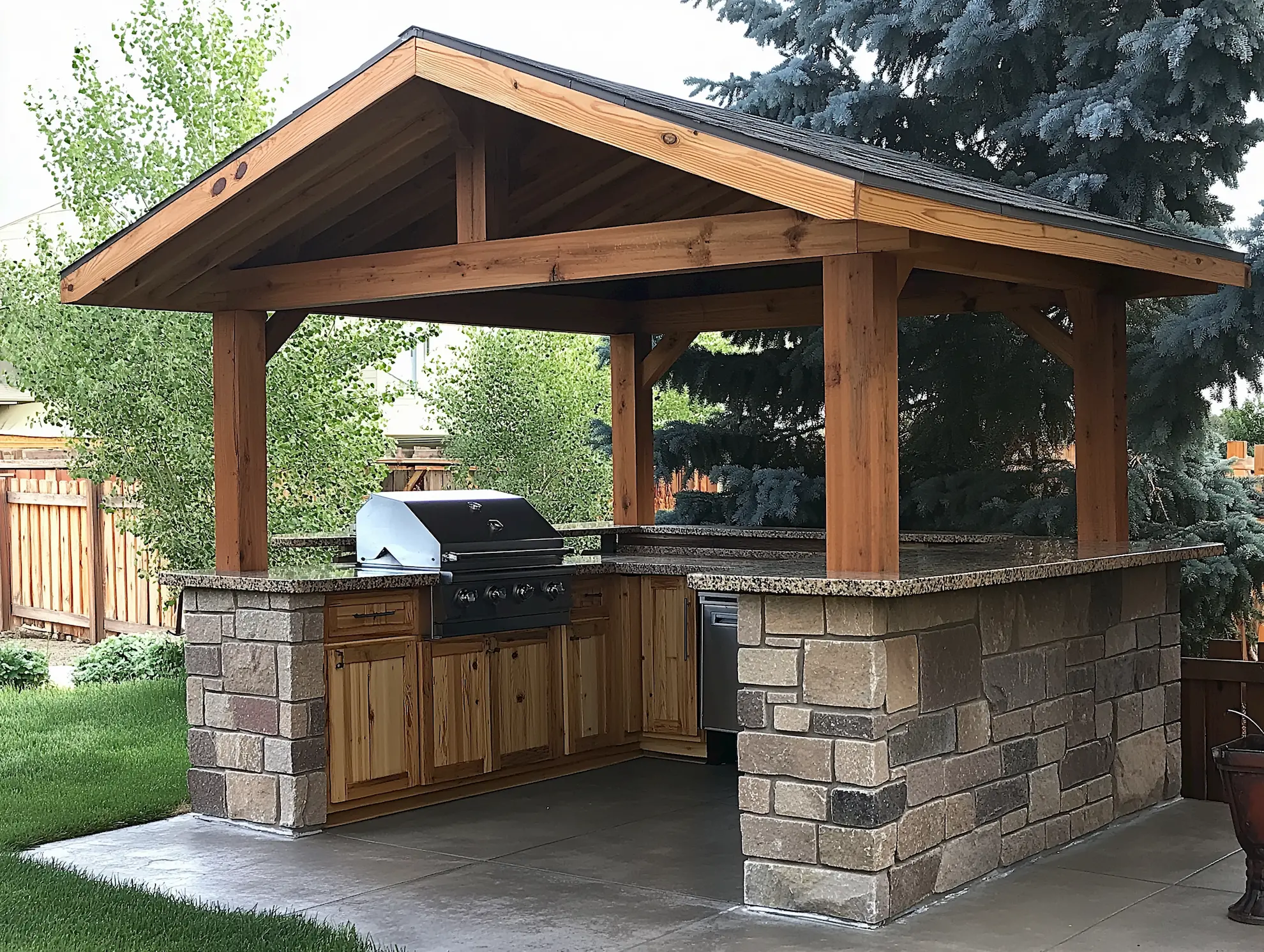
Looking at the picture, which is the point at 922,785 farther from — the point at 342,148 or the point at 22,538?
the point at 22,538

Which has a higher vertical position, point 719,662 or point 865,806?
point 719,662

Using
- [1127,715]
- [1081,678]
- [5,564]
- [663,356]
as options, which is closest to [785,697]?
[1081,678]

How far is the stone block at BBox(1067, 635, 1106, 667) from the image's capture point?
6457 mm

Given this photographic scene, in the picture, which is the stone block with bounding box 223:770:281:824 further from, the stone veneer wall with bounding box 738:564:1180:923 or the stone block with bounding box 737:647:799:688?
the stone block with bounding box 737:647:799:688

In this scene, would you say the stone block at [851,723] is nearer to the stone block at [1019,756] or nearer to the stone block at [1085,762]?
the stone block at [1019,756]

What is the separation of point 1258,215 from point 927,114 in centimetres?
248

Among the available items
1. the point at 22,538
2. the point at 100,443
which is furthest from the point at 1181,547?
the point at 22,538

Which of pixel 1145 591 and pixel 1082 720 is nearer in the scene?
pixel 1082 720

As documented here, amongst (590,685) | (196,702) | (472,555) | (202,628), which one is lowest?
(590,685)

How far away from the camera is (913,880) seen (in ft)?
17.7

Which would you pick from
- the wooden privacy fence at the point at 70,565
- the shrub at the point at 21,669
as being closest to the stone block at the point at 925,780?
the shrub at the point at 21,669

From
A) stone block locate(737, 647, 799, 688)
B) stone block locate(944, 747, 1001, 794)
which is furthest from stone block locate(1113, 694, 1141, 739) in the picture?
stone block locate(737, 647, 799, 688)

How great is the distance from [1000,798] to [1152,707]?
1568 mm

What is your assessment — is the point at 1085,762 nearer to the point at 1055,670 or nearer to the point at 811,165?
the point at 1055,670
